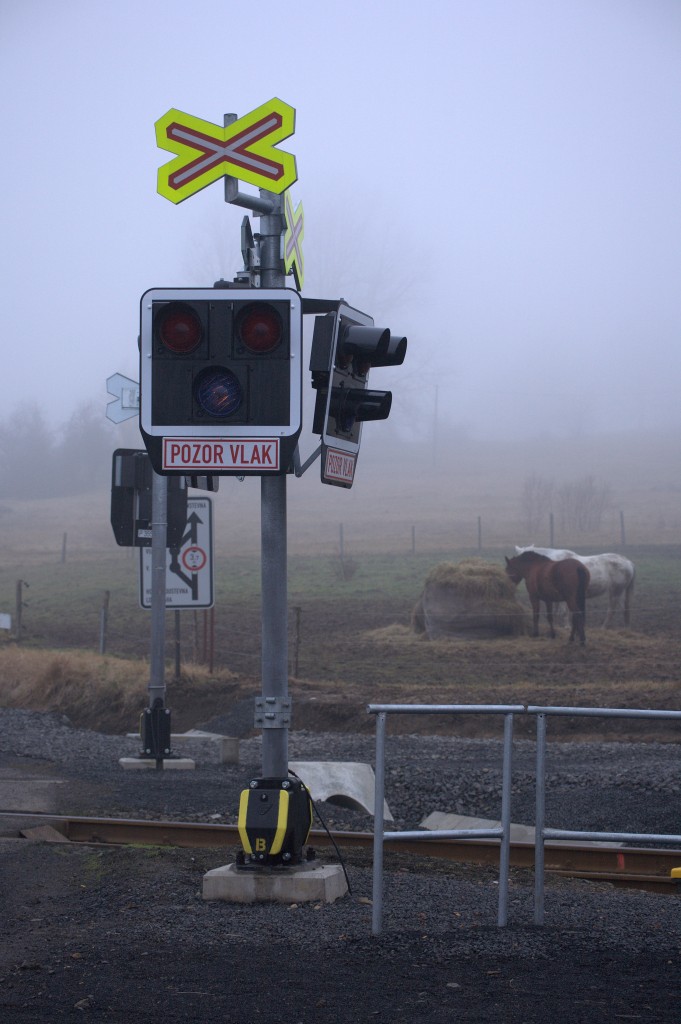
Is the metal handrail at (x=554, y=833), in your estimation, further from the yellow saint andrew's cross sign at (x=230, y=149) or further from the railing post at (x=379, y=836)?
the yellow saint andrew's cross sign at (x=230, y=149)

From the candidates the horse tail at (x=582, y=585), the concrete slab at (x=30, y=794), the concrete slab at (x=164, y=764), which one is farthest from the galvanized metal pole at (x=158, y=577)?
the horse tail at (x=582, y=585)

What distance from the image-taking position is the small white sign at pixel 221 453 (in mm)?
5891

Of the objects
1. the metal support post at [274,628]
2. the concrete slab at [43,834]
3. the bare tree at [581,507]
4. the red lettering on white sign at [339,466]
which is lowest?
the concrete slab at [43,834]

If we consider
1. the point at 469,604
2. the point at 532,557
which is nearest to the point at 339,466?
the point at 469,604

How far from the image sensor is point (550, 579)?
28.8 meters

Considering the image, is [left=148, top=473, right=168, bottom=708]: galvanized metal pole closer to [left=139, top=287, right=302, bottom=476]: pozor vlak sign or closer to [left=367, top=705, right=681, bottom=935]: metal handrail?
[left=139, top=287, right=302, bottom=476]: pozor vlak sign

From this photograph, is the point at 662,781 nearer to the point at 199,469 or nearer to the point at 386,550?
the point at 199,469

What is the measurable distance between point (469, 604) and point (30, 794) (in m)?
17.9

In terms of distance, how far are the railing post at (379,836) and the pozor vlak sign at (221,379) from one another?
4.72 ft

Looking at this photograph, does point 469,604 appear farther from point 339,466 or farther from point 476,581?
point 339,466

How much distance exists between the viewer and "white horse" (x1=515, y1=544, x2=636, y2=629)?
29609mm

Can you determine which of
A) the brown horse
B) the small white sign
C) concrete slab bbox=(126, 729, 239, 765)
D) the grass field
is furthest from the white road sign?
the brown horse

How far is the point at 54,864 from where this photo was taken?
25.9 ft

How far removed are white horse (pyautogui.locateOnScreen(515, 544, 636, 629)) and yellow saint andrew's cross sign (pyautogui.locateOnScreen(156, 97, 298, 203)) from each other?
934 inches
